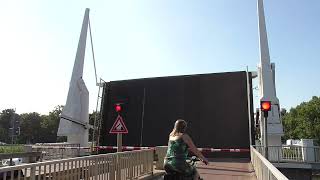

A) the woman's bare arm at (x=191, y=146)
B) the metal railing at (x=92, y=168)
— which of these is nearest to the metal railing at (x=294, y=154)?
the metal railing at (x=92, y=168)

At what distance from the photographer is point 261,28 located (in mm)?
25203

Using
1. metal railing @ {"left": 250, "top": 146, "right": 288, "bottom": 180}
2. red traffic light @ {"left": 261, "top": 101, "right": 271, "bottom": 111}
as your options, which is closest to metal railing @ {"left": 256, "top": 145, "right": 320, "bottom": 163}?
red traffic light @ {"left": 261, "top": 101, "right": 271, "bottom": 111}

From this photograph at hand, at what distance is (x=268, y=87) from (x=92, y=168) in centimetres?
1653

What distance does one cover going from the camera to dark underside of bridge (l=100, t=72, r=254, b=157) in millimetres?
22156

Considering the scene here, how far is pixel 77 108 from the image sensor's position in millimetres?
26844

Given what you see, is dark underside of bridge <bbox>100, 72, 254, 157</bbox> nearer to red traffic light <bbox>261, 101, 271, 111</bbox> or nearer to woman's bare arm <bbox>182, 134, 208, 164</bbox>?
red traffic light <bbox>261, 101, 271, 111</bbox>

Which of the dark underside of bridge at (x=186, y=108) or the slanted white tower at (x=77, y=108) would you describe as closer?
the dark underside of bridge at (x=186, y=108)

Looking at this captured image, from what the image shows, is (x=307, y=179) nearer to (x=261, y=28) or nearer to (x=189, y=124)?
(x=189, y=124)

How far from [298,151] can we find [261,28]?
318 inches

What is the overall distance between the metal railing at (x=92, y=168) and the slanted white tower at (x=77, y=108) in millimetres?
14484

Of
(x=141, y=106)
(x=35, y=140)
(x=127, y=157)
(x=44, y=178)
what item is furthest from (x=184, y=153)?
(x=35, y=140)

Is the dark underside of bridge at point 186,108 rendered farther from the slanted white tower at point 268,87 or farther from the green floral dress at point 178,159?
the green floral dress at point 178,159

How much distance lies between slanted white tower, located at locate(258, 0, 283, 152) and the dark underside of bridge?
58.3 inches

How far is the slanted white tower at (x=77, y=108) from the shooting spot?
87.3 ft
